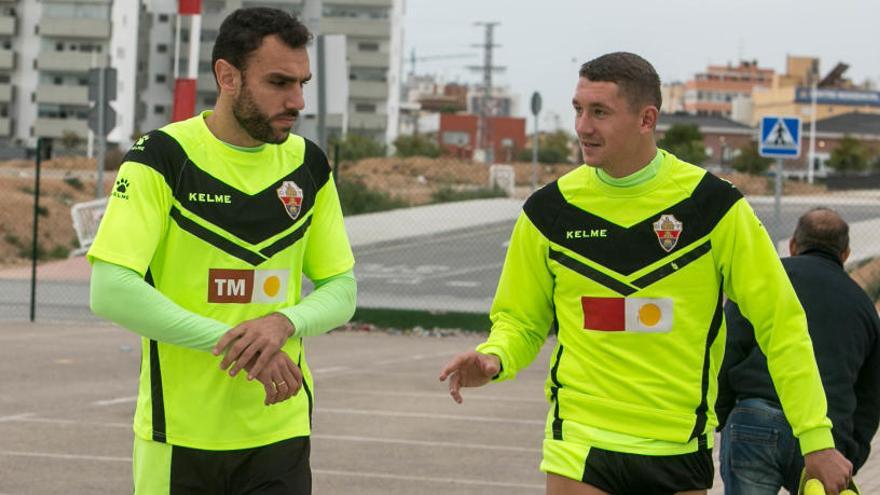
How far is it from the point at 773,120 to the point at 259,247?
18.7 m

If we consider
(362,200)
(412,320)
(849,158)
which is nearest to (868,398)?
(412,320)

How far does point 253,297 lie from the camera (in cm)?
464

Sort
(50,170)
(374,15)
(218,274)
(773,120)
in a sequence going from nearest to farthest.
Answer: (218,274) < (773,120) < (50,170) < (374,15)

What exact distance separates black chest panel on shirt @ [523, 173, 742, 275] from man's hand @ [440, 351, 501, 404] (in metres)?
0.42

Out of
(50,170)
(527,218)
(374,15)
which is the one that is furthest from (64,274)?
(374,15)

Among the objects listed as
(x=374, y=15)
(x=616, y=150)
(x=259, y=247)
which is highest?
(x=374, y=15)

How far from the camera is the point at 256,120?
463 centimetres

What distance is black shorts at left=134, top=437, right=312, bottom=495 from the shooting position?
15.2ft

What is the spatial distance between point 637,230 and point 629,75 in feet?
1.49

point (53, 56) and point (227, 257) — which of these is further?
point (53, 56)

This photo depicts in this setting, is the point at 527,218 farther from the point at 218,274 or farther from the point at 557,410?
the point at 218,274

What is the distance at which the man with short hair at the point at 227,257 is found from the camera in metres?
4.60

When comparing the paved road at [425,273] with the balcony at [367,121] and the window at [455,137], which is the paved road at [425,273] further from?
the window at [455,137]

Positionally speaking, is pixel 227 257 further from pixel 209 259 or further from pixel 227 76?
pixel 227 76
